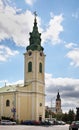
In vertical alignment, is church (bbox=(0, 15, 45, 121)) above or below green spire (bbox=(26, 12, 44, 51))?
below

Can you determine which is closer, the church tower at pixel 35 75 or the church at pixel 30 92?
the church at pixel 30 92

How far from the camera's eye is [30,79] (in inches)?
3868

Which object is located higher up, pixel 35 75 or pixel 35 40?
pixel 35 40

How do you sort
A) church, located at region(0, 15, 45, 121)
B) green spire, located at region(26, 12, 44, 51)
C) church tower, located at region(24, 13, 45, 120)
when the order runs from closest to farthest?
church, located at region(0, 15, 45, 121) → church tower, located at region(24, 13, 45, 120) → green spire, located at region(26, 12, 44, 51)

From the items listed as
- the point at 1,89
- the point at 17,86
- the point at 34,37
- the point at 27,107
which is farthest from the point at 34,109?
the point at 34,37

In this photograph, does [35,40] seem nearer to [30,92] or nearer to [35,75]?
[35,75]

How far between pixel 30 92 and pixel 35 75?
5.03m

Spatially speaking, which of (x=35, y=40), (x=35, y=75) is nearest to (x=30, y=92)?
(x=35, y=75)

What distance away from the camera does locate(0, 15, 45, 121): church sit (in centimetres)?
9512

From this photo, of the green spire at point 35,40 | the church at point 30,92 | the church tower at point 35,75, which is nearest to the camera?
the church at point 30,92

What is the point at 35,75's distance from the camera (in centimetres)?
9738

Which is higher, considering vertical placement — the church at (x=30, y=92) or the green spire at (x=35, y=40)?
the green spire at (x=35, y=40)

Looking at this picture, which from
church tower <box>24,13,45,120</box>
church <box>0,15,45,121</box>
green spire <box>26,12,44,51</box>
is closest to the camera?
church <box>0,15,45,121</box>

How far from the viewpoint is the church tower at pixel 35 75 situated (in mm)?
95875
